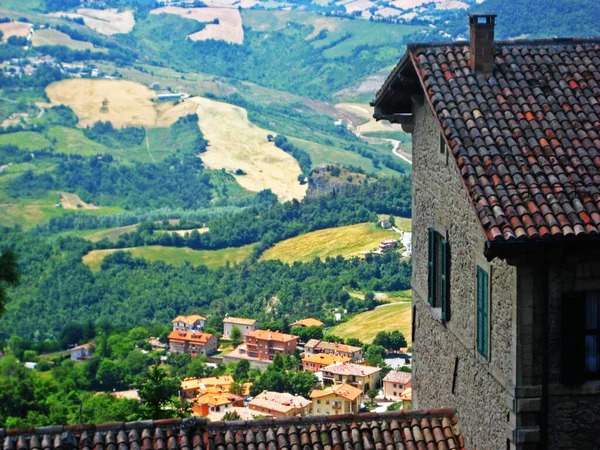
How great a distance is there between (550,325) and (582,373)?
0.70 metres

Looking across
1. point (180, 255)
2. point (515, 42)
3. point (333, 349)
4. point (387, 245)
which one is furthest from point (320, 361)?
→ point (515, 42)

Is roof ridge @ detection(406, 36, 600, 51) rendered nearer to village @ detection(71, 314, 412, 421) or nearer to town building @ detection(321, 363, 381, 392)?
village @ detection(71, 314, 412, 421)

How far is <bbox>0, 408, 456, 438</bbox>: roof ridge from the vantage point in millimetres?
13625

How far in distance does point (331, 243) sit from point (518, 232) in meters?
172

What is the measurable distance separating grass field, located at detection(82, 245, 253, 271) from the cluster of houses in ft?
99.9

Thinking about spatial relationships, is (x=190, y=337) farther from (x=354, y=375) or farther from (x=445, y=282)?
(x=445, y=282)

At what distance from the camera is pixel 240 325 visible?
144 metres

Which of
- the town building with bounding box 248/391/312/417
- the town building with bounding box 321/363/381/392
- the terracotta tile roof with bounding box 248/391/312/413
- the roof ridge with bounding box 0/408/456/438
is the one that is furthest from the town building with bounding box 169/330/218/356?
the roof ridge with bounding box 0/408/456/438

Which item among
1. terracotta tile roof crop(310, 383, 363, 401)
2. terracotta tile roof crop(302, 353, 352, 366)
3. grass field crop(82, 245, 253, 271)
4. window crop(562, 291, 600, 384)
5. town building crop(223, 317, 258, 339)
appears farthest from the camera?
grass field crop(82, 245, 253, 271)

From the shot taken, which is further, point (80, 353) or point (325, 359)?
point (80, 353)

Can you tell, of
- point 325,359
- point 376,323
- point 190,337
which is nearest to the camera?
point 325,359

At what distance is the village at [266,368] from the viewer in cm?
8919

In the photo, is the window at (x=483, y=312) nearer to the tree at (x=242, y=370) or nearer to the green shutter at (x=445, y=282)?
the green shutter at (x=445, y=282)

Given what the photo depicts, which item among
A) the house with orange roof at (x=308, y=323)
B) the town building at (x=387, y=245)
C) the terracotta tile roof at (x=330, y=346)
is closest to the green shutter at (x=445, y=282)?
the terracotta tile roof at (x=330, y=346)
